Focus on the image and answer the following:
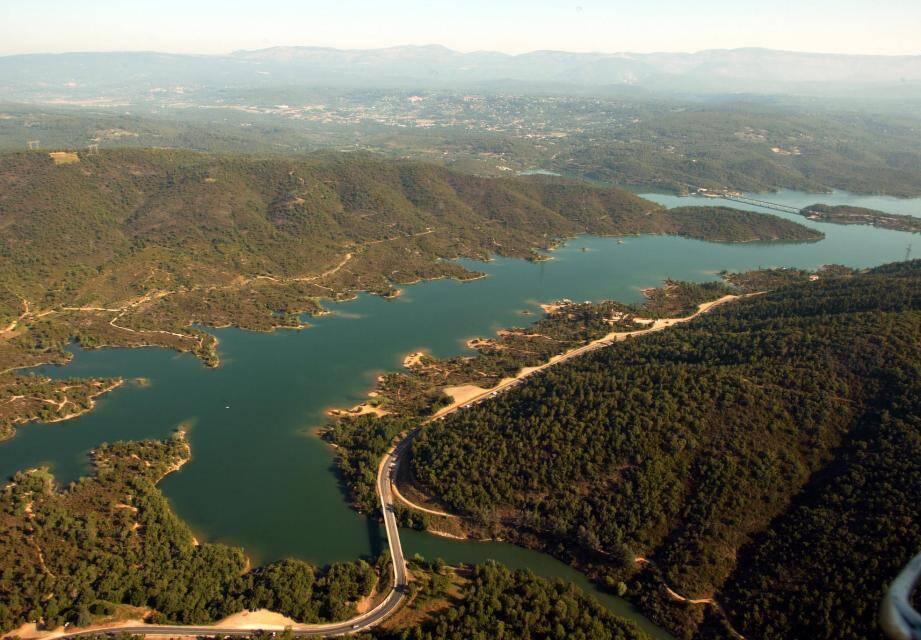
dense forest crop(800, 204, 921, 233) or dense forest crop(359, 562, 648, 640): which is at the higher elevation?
dense forest crop(800, 204, 921, 233)

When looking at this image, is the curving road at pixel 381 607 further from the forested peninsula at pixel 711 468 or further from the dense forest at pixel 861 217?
the dense forest at pixel 861 217

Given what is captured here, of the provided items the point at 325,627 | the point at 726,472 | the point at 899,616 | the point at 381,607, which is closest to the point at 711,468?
the point at 726,472

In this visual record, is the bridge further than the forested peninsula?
No

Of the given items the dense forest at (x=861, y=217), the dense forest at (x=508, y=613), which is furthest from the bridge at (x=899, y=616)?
the dense forest at (x=861, y=217)

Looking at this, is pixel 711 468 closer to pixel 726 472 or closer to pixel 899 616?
pixel 726 472

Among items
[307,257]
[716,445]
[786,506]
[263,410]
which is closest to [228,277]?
[307,257]

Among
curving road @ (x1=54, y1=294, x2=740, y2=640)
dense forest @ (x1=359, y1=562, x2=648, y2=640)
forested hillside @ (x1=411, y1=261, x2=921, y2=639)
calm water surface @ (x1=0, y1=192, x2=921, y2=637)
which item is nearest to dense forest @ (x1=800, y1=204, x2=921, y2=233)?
calm water surface @ (x1=0, y1=192, x2=921, y2=637)

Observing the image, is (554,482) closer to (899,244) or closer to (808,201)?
(899,244)

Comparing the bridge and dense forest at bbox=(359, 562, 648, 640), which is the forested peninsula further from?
the bridge
